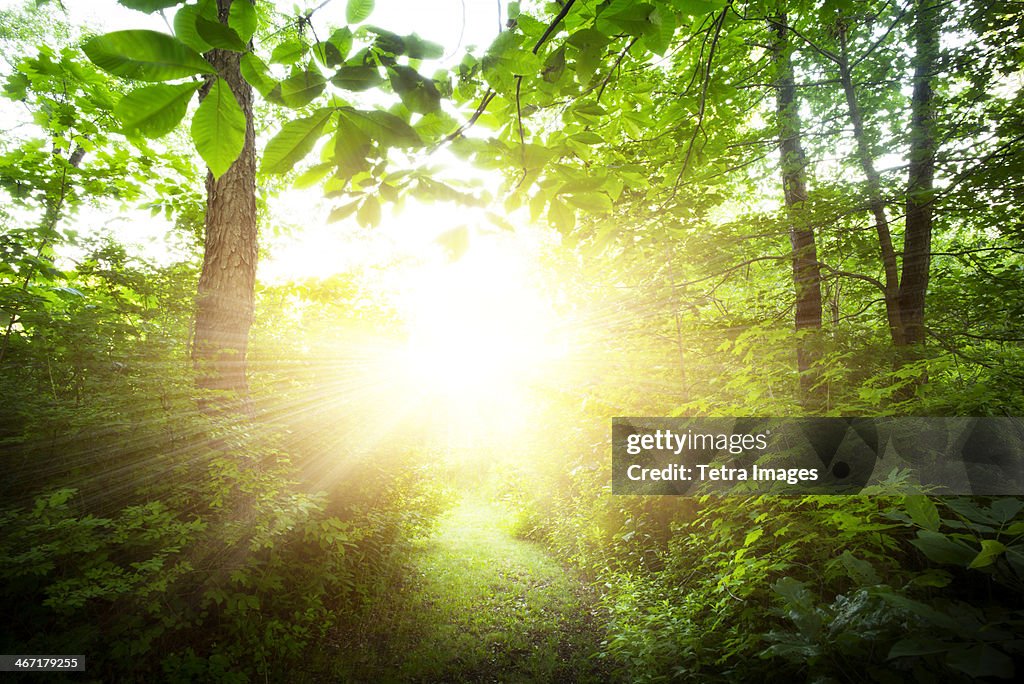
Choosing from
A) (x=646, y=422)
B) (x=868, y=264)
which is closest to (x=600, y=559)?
(x=646, y=422)

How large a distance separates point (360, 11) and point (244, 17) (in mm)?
262

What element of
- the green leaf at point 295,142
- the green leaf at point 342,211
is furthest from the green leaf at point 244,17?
the green leaf at point 342,211

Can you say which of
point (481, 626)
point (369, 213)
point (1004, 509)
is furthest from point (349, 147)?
point (481, 626)

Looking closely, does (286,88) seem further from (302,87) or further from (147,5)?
(147,5)

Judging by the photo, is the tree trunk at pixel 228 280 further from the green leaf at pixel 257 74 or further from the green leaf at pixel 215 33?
the green leaf at pixel 215 33

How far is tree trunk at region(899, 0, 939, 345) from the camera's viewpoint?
4.27 meters

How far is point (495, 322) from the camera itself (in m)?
7.91

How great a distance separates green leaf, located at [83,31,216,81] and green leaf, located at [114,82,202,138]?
23mm

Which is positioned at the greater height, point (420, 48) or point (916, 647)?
point (420, 48)

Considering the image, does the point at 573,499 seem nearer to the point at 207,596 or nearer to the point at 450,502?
the point at 450,502

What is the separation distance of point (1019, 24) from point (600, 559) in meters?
7.87

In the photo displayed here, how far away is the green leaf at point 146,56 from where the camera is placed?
2.30 feet

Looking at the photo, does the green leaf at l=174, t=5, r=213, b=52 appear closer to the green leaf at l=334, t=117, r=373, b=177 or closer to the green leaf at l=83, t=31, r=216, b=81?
the green leaf at l=83, t=31, r=216, b=81

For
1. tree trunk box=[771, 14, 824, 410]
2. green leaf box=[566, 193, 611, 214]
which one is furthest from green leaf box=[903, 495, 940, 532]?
tree trunk box=[771, 14, 824, 410]
